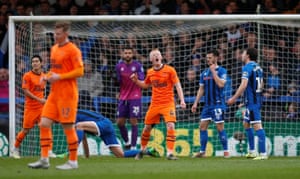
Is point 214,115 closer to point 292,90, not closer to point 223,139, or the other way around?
point 223,139

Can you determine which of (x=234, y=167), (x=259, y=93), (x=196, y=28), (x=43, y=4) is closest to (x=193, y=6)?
(x=196, y=28)

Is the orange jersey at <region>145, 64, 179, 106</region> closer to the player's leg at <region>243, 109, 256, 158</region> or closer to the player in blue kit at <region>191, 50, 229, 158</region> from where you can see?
the player in blue kit at <region>191, 50, 229, 158</region>

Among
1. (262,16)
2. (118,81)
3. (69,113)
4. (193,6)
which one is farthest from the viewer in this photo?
(193,6)

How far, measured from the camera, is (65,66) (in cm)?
1313

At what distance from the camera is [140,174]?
1247cm

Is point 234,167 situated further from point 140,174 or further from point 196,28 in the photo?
point 196,28

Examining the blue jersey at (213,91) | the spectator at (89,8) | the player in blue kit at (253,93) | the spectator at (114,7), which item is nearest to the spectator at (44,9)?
the spectator at (89,8)

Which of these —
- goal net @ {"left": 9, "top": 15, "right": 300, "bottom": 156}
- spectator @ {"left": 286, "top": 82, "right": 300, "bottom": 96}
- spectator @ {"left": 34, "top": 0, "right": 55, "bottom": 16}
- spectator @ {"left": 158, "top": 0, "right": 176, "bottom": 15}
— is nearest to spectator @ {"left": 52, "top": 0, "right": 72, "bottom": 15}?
spectator @ {"left": 34, "top": 0, "right": 55, "bottom": 16}

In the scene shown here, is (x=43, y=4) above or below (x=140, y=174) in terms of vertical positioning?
above

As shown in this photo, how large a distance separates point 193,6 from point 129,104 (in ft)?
13.3

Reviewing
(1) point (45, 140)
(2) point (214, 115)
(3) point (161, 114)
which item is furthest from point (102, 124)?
(1) point (45, 140)

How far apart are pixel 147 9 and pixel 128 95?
11.3 feet

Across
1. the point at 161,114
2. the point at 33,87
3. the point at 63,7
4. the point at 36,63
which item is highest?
the point at 63,7

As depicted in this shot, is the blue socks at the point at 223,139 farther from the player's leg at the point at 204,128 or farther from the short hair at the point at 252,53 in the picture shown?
the short hair at the point at 252,53
